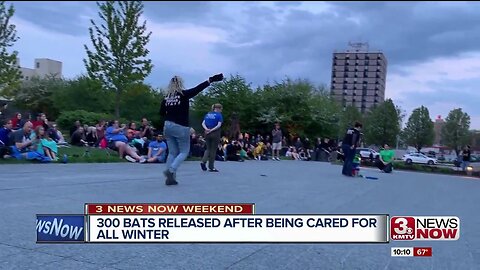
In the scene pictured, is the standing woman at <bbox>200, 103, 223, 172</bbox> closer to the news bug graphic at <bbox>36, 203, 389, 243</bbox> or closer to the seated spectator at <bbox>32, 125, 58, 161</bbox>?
the seated spectator at <bbox>32, 125, 58, 161</bbox>

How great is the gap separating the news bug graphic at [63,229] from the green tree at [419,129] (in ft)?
244

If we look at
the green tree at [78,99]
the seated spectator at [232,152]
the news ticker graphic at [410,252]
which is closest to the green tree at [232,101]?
the green tree at [78,99]

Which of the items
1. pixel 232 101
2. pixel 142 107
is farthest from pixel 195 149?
pixel 232 101

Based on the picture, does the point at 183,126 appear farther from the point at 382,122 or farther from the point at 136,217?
the point at 382,122

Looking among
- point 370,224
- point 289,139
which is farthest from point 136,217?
point 289,139

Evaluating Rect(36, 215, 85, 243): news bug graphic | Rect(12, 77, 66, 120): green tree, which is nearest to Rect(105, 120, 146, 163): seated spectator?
Rect(36, 215, 85, 243): news bug graphic

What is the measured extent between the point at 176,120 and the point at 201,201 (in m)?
1.92

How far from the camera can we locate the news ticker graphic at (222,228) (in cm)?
343

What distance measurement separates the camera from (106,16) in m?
24.2

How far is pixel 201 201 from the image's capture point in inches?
218

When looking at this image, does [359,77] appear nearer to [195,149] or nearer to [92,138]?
[195,149]

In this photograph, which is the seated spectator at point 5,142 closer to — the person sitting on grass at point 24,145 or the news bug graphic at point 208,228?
the person sitting on grass at point 24,145

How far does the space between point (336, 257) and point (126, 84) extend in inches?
→ 902

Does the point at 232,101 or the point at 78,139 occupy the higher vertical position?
the point at 232,101
